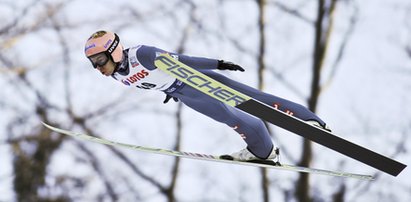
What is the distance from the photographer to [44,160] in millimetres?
19031

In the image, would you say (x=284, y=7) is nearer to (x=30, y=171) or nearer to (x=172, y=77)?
(x=30, y=171)

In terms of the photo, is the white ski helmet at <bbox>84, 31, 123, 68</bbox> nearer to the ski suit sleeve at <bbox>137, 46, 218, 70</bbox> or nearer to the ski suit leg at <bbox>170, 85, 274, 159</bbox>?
the ski suit sleeve at <bbox>137, 46, 218, 70</bbox>

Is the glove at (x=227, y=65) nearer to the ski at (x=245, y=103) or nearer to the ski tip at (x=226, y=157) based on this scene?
the ski at (x=245, y=103)

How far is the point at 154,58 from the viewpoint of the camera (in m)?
6.50

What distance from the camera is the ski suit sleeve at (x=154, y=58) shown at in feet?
21.4

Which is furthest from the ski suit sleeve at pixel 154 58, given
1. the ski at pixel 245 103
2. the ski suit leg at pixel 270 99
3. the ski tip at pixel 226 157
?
the ski tip at pixel 226 157

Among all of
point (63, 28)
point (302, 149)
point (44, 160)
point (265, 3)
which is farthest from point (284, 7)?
point (44, 160)

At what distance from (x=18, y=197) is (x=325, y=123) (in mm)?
13602

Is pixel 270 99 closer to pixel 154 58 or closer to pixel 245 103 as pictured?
pixel 245 103

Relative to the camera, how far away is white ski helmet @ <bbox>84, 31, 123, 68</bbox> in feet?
21.5

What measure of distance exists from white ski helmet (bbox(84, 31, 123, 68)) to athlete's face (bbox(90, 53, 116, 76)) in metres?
0.03

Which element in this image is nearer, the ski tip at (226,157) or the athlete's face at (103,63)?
the athlete's face at (103,63)

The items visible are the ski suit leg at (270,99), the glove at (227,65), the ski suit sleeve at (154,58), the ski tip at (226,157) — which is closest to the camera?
the ski suit sleeve at (154,58)

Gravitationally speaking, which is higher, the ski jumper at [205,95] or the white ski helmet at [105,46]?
the ski jumper at [205,95]
